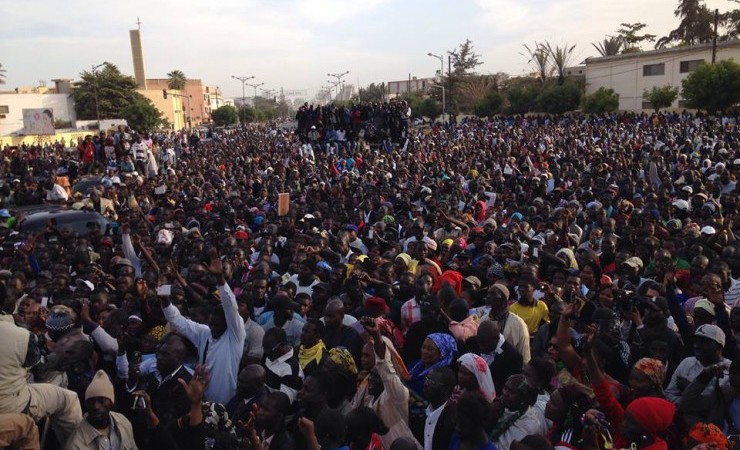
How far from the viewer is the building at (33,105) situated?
2003 inches

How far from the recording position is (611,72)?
47375 millimetres

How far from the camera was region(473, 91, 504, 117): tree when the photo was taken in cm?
4816

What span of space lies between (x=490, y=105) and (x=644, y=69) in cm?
1112

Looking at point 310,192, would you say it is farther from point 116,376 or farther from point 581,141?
point 581,141

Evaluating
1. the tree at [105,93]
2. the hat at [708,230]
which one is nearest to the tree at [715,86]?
the hat at [708,230]

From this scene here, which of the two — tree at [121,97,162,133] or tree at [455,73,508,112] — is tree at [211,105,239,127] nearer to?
tree at [121,97,162,133]

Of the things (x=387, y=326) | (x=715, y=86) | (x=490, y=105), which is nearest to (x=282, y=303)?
(x=387, y=326)

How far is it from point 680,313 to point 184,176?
49.7ft

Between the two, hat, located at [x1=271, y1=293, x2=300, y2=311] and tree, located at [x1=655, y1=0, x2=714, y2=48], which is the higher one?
tree, located at [x1=655, y1=0, x2=714, y2=48]

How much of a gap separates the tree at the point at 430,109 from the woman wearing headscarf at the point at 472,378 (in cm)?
5062

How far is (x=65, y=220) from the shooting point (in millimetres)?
10516

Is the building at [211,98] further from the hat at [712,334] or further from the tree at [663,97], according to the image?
the hat at [712,334]

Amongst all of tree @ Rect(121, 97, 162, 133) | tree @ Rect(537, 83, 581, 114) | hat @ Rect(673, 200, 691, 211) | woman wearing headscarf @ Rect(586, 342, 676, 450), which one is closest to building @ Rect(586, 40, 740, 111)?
tree @ Rect(537, 83, 581, 114)

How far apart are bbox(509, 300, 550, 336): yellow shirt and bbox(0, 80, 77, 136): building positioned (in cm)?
5152
